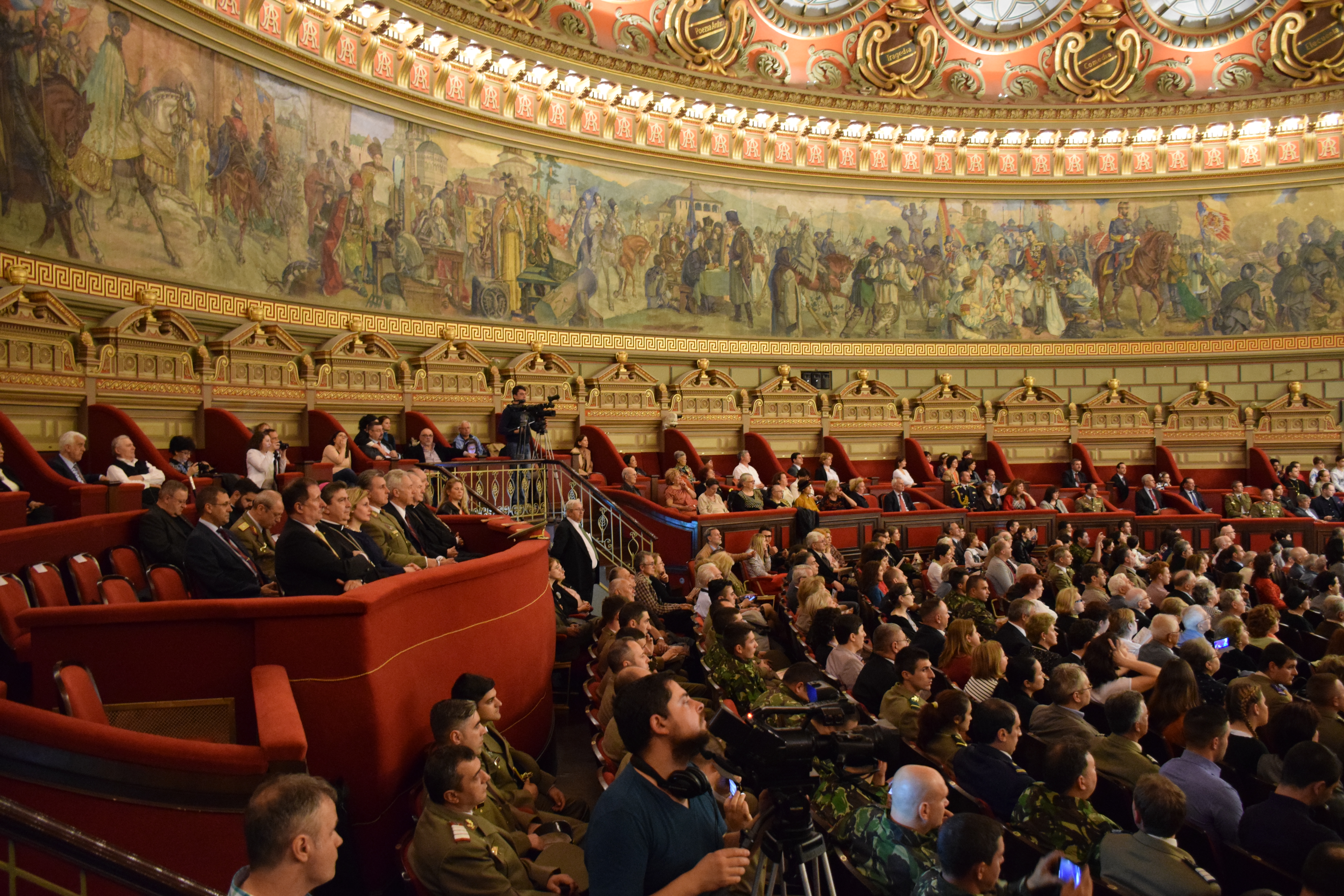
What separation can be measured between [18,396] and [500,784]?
6747mm

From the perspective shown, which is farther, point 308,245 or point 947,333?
point 947,333

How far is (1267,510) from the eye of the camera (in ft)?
50.8

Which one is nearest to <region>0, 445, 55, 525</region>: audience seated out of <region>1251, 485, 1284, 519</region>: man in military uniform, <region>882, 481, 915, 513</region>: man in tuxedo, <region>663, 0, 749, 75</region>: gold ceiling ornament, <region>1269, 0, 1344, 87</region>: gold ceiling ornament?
<region>882, 481, 915, 513</region>: man in tuxedo

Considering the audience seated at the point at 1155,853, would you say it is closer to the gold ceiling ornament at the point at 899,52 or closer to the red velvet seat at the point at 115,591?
the red velvet seat at the point at 115,591

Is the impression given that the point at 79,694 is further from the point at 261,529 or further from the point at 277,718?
the point at 261,529

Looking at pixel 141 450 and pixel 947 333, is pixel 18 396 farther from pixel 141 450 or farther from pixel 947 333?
pixel 947 333

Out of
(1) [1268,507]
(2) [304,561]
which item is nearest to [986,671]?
(2) [304,561]

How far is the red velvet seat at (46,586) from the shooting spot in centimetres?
441

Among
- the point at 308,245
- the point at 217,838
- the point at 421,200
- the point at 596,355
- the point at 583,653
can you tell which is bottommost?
the point at 583,653

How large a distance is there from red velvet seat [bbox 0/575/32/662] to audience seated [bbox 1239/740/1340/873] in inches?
186

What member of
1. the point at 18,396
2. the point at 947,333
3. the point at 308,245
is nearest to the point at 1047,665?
the point at 18,396

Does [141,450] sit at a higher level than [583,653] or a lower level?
higher

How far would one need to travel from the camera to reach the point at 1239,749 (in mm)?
4363

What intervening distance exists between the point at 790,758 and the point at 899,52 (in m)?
17.7
